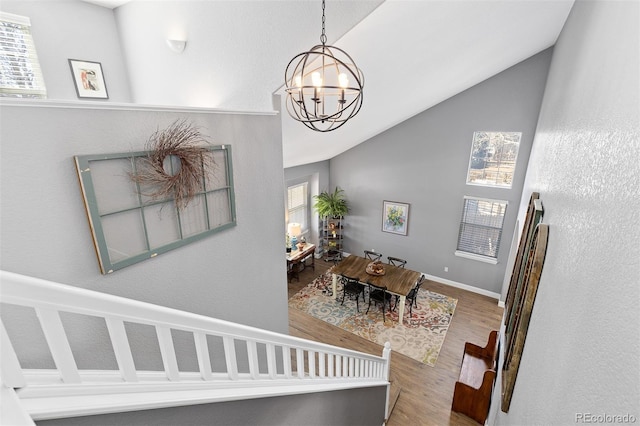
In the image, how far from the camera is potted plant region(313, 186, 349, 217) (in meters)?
7.66

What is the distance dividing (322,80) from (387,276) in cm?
485

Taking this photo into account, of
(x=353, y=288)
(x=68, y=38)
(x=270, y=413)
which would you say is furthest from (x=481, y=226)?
(x=68, y=38)

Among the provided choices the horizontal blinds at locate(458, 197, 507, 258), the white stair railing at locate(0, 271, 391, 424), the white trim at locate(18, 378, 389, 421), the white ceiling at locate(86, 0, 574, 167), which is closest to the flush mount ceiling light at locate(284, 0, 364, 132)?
the white ceiling at locate(86, 0, 574, 167)

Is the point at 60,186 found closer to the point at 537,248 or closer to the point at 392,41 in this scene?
the point at 537,248

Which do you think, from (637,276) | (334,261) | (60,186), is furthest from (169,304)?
(334,261)

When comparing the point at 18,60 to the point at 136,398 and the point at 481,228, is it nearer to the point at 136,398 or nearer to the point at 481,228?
the point at 136,398

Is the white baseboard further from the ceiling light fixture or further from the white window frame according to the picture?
the ceiling light fixture

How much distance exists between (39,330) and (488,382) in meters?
4.25

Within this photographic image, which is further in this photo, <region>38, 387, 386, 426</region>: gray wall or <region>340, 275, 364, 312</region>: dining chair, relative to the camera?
<region>340, 275, 364, 312</region>: dining chair

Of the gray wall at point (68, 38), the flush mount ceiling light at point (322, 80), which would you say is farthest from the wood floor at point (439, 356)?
the gray wall at point (68, 38)

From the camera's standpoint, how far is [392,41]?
3.15 metres

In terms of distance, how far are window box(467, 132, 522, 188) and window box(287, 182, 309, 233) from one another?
4017mm

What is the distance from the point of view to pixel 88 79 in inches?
146

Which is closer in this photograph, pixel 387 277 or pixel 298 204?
pixel 387 277
